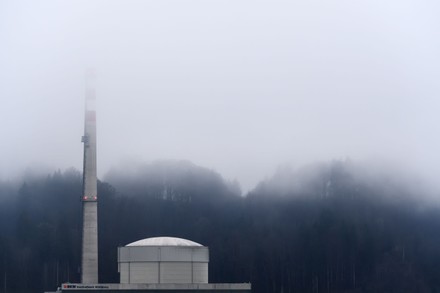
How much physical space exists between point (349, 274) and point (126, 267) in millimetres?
37881

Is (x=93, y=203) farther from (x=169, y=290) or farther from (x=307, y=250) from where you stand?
(x=307, y=250)

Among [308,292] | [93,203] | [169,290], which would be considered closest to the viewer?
[169,290]

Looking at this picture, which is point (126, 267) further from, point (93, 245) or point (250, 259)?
point (250, 259)

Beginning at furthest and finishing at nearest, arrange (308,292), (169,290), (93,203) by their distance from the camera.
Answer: (308,292) → (93,203) → (169,290)

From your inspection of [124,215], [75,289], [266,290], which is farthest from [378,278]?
[75,289]

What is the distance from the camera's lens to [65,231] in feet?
410

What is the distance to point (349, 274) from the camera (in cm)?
12469

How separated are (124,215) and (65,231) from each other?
769 cm

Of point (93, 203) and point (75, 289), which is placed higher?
point (93, 203)

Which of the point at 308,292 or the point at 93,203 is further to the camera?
the point at 308,292

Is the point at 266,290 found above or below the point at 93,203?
below

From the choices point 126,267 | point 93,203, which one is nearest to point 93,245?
point 93,203

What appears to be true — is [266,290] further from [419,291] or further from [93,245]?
[93,245]

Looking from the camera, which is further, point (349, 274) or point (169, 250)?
point (349, 274)
